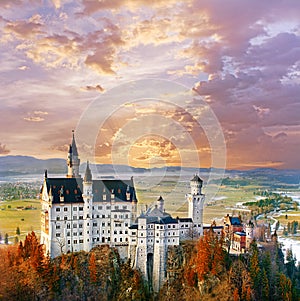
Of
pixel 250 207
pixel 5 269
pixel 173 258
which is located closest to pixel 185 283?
pixel 173 258

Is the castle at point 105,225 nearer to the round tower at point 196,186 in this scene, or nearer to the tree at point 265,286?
the round tower at point 196,186

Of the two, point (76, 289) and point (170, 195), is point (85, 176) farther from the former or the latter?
point (170, 195)

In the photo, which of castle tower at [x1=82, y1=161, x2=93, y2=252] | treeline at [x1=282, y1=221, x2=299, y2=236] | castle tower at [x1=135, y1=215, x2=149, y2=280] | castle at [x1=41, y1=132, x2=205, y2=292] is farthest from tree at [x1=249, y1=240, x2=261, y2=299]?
treeline at [x1=282, y1=221, x2=299, y2=236]

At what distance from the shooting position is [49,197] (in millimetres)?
42344

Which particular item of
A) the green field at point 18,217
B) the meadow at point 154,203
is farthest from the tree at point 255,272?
the green field at point 18,217

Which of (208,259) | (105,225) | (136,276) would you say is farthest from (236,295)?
(105,225)

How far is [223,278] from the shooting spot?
39688 mm

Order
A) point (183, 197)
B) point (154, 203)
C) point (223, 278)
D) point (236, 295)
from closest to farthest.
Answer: point (236, 295)
point (223, 278)
point (154, 203)
point (183, 197)

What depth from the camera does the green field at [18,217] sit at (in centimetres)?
6350

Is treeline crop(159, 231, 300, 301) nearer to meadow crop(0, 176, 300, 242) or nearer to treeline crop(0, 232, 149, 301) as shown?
treeline crop(0, 232, 149, 301)

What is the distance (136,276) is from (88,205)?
347 inches

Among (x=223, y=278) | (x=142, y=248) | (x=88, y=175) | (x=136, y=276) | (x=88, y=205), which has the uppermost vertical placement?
(x=88, y=175)

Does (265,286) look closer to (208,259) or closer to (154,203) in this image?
(208,259)

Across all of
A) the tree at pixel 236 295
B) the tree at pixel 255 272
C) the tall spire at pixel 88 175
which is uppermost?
the tall spire at pixel 88 175
